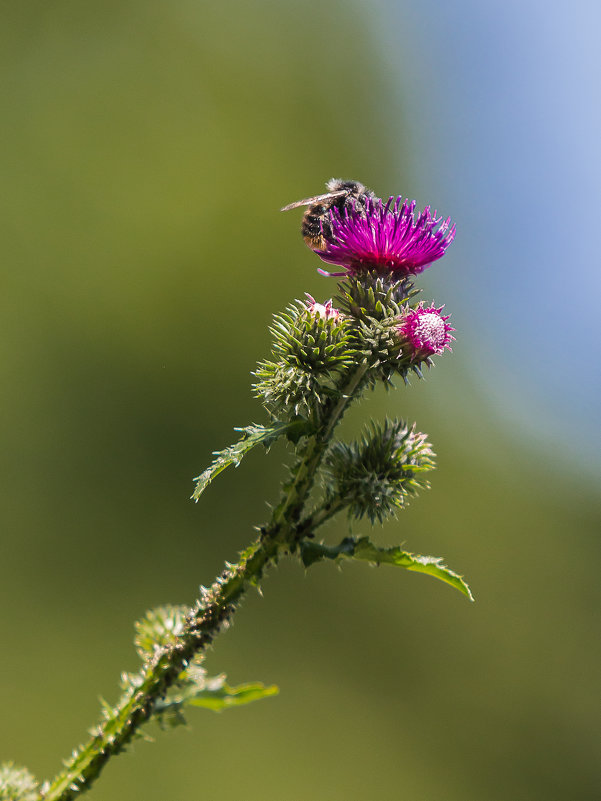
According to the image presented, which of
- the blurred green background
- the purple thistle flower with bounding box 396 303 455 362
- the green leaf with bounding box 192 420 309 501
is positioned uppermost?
the blurred green background

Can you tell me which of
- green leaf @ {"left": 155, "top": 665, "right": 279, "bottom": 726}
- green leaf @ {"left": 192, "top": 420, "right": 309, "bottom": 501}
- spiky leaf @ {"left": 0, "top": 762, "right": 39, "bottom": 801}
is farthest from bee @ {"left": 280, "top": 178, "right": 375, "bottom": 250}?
spiky leaf @ {"left": 0, "top": 762, "right": 39, "bottom": 801}

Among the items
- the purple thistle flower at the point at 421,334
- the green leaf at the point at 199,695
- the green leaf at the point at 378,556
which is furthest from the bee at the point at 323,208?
the green leaf at the point at 199,695

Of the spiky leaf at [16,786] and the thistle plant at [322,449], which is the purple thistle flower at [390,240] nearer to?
the thistle plant at [322,449]

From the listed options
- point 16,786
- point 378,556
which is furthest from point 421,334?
point 16,786

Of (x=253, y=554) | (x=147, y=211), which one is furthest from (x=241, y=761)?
(x=147, y=211)

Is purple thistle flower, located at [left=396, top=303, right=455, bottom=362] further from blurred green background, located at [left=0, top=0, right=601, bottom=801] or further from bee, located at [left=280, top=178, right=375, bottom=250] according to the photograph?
blurred green background, located at [left=0, top=0, right=601, bottom=801]

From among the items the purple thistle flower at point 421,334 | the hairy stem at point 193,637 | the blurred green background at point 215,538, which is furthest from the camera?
the blurred green background at point 215,538

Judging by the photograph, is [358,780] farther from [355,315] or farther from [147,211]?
[147,211]

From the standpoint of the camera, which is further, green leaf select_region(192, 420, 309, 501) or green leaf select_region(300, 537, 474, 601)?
green leaf select_region(300, 537, 474, 601)

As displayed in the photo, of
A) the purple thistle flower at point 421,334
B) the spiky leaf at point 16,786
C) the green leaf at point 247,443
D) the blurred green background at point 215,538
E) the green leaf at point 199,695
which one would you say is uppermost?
the blurred green background at point 215,538
